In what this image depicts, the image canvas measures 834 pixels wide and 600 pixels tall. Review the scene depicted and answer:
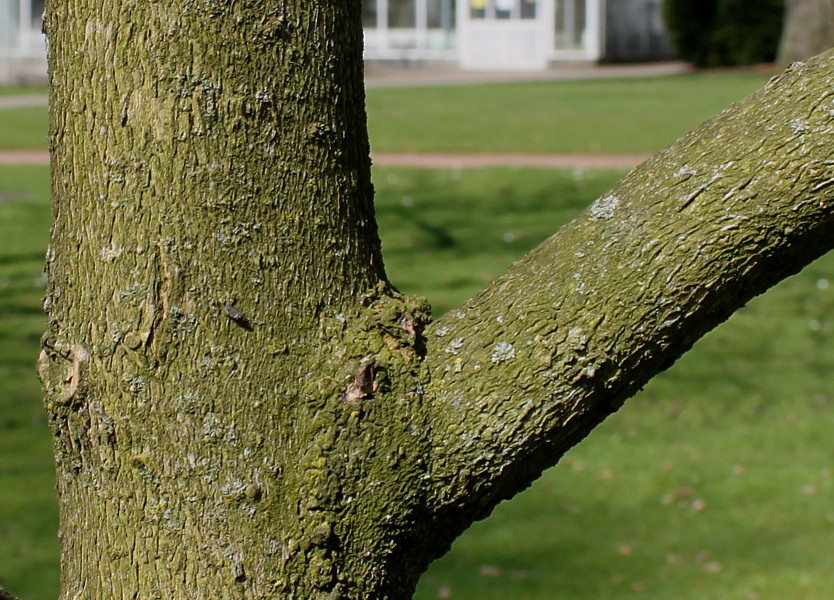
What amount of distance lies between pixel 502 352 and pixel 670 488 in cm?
398

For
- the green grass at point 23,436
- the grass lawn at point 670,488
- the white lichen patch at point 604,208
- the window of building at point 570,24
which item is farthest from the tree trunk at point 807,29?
the white lichen patch at point 604,208

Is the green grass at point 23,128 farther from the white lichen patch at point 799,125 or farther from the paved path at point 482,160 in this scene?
the white lichen patch at point 799,125

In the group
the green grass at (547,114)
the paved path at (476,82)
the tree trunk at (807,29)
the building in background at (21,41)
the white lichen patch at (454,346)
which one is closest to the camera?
the white lichen patch at (454,346)

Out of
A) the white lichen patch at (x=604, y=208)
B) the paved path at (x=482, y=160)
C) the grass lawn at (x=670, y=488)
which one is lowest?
the grass lawn at (x=670, y=488)

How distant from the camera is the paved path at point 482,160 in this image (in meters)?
13.9

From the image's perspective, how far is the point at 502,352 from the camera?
1355mm

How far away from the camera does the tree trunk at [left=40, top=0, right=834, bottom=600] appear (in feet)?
4.23

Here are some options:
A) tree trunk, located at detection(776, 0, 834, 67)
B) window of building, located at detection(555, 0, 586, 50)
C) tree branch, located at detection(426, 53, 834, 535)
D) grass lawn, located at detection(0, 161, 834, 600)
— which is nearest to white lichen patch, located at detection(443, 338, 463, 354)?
tree branch, located at detection(426, 53, 834, 535)

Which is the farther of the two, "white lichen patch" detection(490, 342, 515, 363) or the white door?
the white door

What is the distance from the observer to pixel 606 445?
18.6ft

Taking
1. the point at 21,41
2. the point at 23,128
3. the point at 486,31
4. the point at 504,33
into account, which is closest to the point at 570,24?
the point at 504,33

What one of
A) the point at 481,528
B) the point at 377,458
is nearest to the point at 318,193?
the point at 377,458

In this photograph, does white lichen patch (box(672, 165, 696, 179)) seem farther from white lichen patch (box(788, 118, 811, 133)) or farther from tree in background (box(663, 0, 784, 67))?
tree in background (box(663, 0, 784, 67))

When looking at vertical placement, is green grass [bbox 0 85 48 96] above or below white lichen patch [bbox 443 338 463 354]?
below
